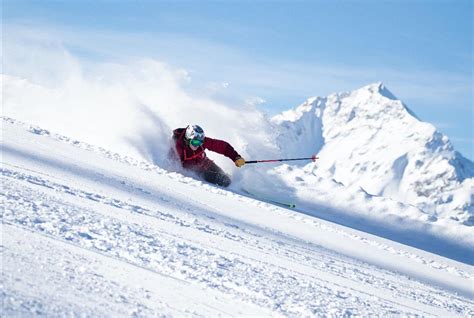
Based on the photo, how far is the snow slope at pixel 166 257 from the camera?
3658 millimetres

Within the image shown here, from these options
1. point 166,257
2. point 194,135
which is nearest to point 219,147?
point 194,135

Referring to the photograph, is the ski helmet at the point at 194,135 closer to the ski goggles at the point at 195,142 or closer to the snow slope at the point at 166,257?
Result: the ski goggles at the point at 195,142

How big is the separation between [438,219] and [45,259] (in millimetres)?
16683

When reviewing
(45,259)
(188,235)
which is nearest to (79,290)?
(45,259)

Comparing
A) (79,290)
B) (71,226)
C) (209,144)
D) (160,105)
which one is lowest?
(79,290)

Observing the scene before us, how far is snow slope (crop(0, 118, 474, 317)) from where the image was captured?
3.66 metres

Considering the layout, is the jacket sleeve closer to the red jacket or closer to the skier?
the skier

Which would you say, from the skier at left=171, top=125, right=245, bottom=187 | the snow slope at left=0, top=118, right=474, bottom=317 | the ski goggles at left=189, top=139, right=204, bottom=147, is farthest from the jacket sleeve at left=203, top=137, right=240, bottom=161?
the snow slope at left=0, top=118, right=474, bottom=317

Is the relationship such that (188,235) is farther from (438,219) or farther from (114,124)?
(438,219)

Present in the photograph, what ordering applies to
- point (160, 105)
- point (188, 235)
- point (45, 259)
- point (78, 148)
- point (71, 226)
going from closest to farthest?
point (45, 259)
point (71, 226)
point (188, 235)
point (78, 148)
point (160, 105)

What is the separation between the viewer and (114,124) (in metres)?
16.5

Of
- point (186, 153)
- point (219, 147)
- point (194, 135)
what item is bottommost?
point (186, 153)

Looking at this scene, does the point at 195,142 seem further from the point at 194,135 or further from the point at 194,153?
the point at 194,153

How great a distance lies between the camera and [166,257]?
4.81 metres
